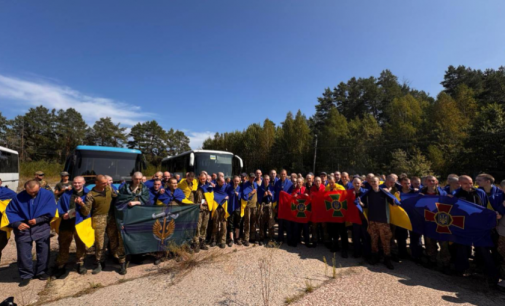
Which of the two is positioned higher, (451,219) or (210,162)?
(210,162)

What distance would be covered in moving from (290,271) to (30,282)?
491 cm

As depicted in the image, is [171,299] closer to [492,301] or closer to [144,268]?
[144,268]

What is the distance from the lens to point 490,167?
22547 mm

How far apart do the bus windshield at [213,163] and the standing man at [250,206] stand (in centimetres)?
549

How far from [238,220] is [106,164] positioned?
6001 millimetres

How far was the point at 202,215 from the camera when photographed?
6.10 metres

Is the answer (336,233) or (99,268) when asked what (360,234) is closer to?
(336,233)

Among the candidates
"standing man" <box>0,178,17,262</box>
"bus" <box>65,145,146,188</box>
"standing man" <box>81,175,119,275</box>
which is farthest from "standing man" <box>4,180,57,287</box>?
"bus" <box>65,145,146,188</box>

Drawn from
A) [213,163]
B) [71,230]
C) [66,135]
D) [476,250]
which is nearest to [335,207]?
[476,250]

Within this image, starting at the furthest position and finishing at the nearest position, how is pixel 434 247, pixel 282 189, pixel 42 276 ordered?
pixel 282 189 < pixel 434 247 < pixel 42 276

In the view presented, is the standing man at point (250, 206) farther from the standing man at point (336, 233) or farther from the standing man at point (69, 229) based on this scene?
the standing man at point (69, 229)

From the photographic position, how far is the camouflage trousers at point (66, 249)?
4.59 meters

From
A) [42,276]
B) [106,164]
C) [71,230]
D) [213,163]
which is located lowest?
[42,276]

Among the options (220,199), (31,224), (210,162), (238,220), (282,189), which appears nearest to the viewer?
(31,224)
